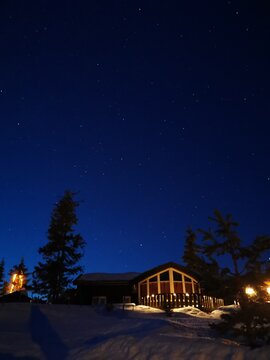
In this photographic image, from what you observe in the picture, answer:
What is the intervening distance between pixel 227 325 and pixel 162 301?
16887mm

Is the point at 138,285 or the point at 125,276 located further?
the point at 125,276

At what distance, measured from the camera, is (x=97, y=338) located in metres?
11.3

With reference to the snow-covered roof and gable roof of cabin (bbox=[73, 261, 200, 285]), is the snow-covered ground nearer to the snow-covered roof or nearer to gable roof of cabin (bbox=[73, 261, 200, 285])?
gable roof of cabin (bbox=[73, 261, 200, 285])

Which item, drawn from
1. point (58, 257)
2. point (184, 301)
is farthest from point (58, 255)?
point (184, 301)

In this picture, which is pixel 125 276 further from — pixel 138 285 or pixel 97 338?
pixel 97 338

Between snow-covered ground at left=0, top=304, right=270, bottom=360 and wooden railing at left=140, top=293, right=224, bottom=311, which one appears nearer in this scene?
snow-covered ground at left=0, top=304, right=270, bottom=360

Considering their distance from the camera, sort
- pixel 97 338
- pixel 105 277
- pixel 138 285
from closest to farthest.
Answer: pixel 97 338 < pixel 138 285 < pixel 105 277

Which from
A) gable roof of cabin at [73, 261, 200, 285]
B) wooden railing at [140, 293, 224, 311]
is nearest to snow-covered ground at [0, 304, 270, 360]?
wooden railing at [140, 293, 224, 311]

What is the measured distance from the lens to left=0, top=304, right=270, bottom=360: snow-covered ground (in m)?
7.69

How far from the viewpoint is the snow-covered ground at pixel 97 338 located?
769 centimetres

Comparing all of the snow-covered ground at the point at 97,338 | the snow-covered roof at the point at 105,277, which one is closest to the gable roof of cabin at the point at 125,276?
the snow-covered roof at the point at 105,277

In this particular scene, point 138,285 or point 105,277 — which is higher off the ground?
point 105,277

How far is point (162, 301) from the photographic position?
24.2 m

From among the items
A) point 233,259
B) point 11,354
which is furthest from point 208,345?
point 11,354
